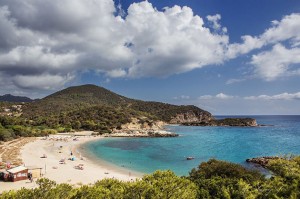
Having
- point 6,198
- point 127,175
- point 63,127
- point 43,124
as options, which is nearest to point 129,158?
point 127,175

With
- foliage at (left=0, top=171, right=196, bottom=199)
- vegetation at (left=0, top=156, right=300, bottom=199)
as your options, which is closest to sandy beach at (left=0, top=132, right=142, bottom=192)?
vegetation at (left=0, top=156, right=300, bottom=199)

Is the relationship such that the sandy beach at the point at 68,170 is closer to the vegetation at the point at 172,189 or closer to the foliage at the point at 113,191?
the vegetation at the point at 172,189

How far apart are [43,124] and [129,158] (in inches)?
3064

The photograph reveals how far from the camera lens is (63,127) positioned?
12175 cm

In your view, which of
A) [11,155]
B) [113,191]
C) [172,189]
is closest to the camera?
[113,191]

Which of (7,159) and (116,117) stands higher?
(116,117)

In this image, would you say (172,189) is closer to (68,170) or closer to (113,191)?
(113,191)

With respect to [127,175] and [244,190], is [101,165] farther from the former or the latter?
[244,190]

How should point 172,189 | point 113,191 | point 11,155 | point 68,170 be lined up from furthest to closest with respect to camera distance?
point 11,155
point 68,170
point 172,189
point 113,191

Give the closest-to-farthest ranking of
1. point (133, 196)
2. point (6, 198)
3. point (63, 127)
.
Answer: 1. point (6, 198)
2. point (133, 196)
3. point (63, 127)

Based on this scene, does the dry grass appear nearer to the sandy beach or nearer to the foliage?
the sandy beach

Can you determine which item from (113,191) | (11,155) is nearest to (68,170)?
(11,155)

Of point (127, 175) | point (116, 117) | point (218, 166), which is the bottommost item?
point (127, 175)

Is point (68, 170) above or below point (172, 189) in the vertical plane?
below
